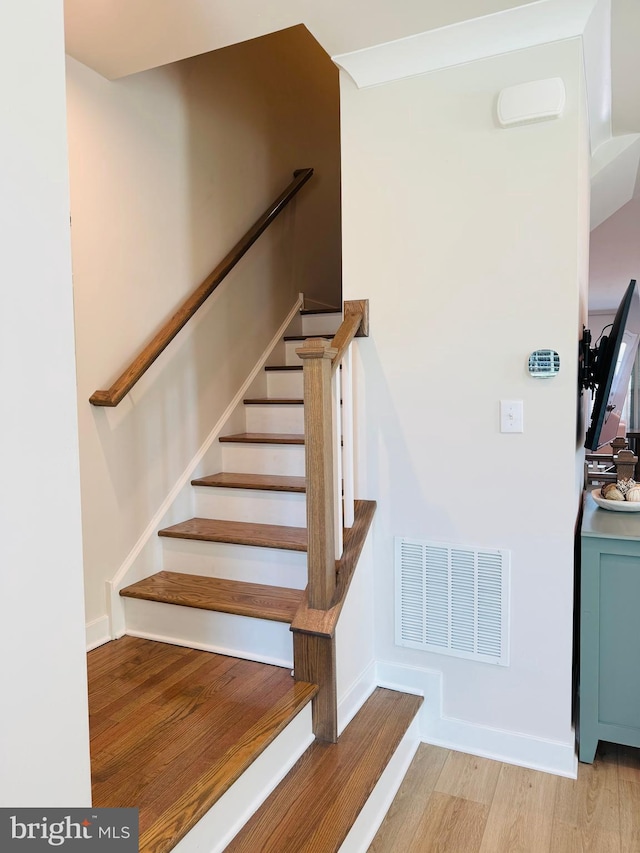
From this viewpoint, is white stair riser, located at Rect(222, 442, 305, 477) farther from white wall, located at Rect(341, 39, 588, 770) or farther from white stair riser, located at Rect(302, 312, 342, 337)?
white stair riser, located at Rect(302, 312, 342, 337)

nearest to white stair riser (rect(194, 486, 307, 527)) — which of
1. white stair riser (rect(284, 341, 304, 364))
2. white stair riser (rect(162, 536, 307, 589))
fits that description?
white stair riser (rect(162, 536, 307, 589))

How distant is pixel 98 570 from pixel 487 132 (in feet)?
7.11

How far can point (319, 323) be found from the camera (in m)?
3.77

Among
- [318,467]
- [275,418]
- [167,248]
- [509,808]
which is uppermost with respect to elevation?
[167,248]

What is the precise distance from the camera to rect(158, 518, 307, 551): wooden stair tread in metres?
2.28

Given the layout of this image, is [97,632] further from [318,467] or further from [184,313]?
[184,313]

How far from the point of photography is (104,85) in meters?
2.31

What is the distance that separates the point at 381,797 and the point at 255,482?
133cm

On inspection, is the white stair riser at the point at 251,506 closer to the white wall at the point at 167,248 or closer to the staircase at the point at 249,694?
the staircase at the point at 249,694

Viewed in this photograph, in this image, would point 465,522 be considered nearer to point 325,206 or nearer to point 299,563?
point 299,563

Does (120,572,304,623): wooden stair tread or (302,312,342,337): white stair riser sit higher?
(302,312,342,337): white stair riser

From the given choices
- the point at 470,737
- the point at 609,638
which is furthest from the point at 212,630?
the point at 609,638

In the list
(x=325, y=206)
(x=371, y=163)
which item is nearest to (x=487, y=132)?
(x=371, y=163)

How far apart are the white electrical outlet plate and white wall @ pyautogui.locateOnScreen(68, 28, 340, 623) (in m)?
1.50
